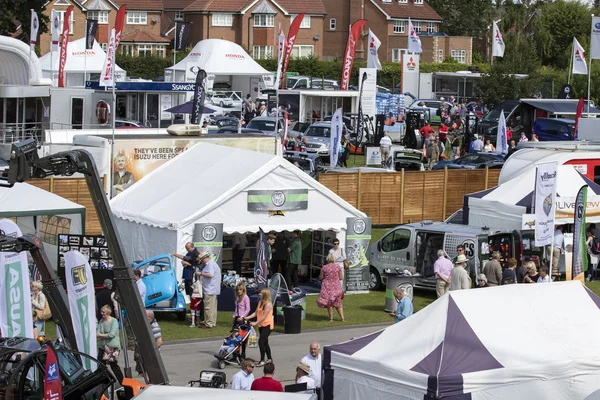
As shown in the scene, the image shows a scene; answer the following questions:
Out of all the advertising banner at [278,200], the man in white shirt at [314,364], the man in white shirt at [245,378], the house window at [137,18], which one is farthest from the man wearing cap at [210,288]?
the house window at [137,18]

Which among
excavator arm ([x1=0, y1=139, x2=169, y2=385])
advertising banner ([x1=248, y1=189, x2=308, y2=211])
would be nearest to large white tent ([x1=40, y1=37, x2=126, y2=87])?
advertising banner ([x1=248, y1=189, x2=308, y2=211])

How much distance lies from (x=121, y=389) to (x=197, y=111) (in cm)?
2241

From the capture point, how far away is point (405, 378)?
1188 centimetres

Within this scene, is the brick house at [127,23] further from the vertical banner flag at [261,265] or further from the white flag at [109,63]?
the vertical banner flag at [261,265]

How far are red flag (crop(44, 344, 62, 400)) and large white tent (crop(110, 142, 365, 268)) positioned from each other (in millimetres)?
9120

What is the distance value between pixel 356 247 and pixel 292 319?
3.57 meters

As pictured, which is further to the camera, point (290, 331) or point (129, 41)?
point (129, 41)

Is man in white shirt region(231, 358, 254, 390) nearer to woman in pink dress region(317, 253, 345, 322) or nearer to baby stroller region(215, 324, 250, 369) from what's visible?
baby stroller region(215, 324, 250, 369)

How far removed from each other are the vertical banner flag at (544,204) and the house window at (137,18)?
64563mm

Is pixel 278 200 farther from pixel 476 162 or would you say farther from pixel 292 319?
pixel 476 162

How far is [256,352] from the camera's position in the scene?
18.5 metres

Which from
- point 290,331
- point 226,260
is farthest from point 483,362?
point 226,260

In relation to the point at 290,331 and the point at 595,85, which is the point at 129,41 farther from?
the point at 290,331

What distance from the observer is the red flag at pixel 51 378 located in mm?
11275
